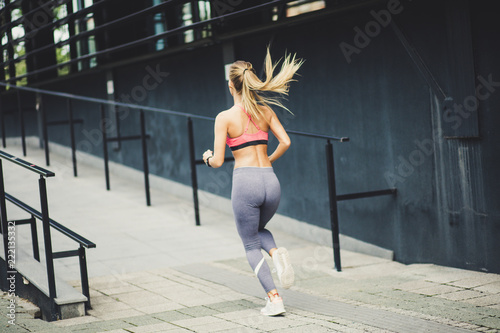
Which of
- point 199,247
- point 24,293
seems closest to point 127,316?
point 24,293

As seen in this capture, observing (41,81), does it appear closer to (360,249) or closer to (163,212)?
(163,212)

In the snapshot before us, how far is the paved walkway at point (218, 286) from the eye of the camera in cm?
424

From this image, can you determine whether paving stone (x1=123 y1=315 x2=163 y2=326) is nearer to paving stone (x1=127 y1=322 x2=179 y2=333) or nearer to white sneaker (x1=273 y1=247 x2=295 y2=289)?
paving stone (x1=127 y1=322 x2=179 y2=333)

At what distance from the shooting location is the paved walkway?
424 cm

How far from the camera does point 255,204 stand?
4.39 m

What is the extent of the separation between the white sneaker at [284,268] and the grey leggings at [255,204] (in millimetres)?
160

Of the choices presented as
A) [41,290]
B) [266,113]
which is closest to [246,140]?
[266,113]

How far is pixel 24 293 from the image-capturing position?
5137 mm

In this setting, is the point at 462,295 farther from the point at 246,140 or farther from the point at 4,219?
the point at 4,219

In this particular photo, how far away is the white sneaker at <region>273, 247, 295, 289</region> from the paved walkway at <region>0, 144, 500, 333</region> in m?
0.26

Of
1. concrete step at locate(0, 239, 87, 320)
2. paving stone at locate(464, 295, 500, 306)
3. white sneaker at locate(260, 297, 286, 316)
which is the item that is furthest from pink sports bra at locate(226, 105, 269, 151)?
paving stone at locate(464, 295, 500, 306)

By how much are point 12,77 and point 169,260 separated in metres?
8.74

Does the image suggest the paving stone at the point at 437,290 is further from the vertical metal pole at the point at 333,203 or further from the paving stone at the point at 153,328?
the paving stone at the point at 153,328

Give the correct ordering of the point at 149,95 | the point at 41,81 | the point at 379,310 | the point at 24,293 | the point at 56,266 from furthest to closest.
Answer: the point at 41,81, the point at 149,95, the point at 56,266, the point at 24,293, the point at 379,310
